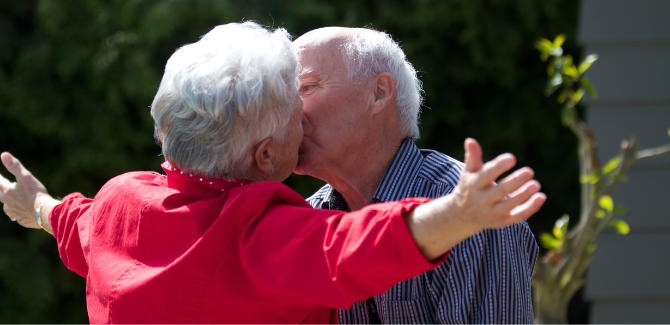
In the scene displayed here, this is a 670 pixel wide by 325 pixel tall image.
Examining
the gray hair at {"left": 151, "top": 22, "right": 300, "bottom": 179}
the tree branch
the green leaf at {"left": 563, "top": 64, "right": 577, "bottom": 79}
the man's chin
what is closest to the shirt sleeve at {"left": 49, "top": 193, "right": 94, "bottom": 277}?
the gray hair at {"left": 151, "top": 22, "right": 300, "bottom": 179}

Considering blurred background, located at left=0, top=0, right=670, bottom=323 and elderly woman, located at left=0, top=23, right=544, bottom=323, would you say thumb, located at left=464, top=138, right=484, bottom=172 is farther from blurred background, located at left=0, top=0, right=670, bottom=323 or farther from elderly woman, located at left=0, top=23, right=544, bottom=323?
blurred background, located at left=0, top=0, right=670, bottom=323

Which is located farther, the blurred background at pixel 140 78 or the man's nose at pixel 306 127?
the blurred background at pixel 140 78

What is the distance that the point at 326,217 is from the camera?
106 centimetres

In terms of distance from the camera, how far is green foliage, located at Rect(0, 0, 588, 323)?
10.6ft

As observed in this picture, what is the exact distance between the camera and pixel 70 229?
59.9 inches

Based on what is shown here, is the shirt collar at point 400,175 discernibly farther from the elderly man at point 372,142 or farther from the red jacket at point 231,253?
the red jacket at point 231,253

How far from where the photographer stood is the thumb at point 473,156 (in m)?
0.86

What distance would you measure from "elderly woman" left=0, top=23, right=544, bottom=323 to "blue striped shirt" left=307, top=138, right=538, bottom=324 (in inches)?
9.9

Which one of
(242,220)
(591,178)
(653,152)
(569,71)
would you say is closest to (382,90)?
(242,220)

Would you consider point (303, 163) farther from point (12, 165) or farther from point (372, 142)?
point (12, 165)

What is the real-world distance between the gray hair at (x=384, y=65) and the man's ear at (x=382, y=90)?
0.02m

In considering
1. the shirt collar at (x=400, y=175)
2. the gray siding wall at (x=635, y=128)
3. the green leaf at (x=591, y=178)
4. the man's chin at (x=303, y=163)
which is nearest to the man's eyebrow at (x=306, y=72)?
the man's chin at (x=303, y=163)

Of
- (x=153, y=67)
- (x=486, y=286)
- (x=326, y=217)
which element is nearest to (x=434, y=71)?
(x=153, y=67)

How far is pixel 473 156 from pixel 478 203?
0.07m
